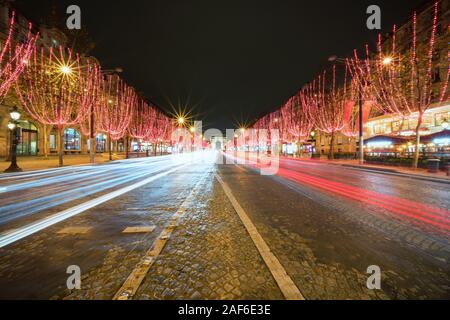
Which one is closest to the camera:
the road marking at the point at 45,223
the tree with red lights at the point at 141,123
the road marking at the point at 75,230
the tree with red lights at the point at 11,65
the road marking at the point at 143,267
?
the road marking at the point at 143,267

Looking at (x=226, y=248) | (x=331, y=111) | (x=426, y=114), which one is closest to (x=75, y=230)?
(x=226, y=248)

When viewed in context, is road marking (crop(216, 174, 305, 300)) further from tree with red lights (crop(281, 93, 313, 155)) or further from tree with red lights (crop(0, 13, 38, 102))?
tree with red lights (crop(281, 93, 313, 155))

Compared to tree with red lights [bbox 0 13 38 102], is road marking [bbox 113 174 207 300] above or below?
below

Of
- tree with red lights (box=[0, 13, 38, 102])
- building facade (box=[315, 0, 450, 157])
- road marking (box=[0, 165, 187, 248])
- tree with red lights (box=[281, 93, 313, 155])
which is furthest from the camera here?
tree with red lights (box=[281, 93, 313, 155])

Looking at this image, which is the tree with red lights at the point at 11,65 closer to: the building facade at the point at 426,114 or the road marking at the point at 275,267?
the road marking at the point at 275,267

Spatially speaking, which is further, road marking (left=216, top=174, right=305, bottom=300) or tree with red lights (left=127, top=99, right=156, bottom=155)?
tree with red lights (left=127, top=99, right=156, bottom=155)

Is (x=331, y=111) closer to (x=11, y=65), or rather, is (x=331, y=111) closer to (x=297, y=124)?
(x=297, y=124)

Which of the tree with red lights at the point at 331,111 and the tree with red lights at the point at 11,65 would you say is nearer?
the tree with red lights at the point at 11,65

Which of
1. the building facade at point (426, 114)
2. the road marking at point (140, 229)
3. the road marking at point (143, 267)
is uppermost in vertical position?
the building facade at point (426, 114)

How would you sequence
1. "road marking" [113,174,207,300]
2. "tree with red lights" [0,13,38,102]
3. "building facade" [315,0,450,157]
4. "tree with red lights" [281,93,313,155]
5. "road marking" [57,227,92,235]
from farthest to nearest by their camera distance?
"tree with red lights" [281,93,313,155] → "building facade" [315,0,450,157] → "tree with red lights" [0,13,38,102] → "road marking" [57,227,92,235] → "road marking" [113,174,207,300]

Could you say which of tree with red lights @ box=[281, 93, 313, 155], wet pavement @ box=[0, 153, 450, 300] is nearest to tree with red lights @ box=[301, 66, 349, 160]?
tree with red lights @ box=[281, 93, 313, 155]

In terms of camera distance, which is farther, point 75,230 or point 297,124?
point 297,124

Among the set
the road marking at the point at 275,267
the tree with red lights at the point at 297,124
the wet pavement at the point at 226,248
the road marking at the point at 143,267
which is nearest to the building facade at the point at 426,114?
the tree with red lights at the point at 297,124
